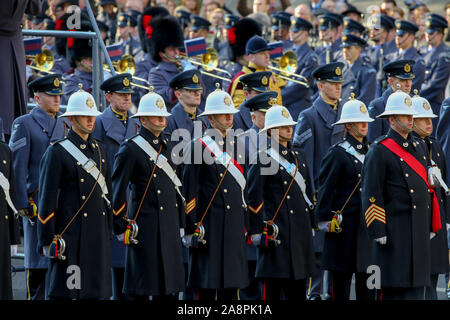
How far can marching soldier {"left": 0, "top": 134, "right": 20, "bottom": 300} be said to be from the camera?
9742 millimetres

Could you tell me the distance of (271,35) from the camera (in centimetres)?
1927

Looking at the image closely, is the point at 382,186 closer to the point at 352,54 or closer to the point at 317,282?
the point at 317,282

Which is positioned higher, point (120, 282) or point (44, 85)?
point (44, 85)

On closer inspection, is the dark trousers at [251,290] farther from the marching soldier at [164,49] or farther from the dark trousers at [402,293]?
the marching soldier at [164,49]

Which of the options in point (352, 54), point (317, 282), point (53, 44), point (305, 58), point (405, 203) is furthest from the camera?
point (53, 44)

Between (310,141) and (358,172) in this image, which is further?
(310,141)

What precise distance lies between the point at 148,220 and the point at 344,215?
195 cm

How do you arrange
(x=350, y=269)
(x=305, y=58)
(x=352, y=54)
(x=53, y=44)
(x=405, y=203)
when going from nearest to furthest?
(x=405, y=203)
(x=350, y=269)
(x=352, y=54)
(x=305, y=58)
(x=53, y=44)

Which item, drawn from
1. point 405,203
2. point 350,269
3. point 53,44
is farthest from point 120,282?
point 53,44

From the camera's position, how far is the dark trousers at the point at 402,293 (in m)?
10.4

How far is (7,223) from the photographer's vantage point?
9.84 m


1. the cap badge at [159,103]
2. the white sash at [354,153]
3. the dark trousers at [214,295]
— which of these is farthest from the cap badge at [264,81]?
the dark trousers at [214,295]

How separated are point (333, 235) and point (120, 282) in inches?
79.6

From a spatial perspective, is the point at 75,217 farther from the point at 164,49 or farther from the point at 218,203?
the point at 164,49
